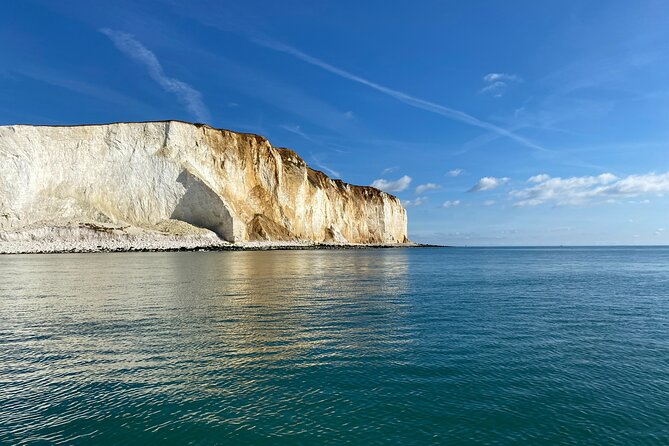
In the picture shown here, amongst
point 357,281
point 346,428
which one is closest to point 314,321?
point 346,428

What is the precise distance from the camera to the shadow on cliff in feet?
259

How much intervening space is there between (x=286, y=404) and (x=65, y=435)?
334 centimetres

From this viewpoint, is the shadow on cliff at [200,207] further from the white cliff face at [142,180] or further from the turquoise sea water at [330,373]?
the turquoise sea water at [330,373]

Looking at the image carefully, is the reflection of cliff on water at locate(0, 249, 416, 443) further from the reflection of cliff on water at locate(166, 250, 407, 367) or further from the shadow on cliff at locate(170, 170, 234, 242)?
the shadow on cliff at locate(170, 170, 234, 242)

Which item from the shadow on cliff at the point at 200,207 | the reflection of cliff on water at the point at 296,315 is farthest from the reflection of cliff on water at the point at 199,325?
the shadow on cliff at the point at 200,207

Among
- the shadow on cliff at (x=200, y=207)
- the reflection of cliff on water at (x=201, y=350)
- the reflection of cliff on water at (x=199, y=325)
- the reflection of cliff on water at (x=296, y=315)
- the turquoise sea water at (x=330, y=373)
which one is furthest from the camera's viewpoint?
the shadow on cliff at (x=200, y=207)

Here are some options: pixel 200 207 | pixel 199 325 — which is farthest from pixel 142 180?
pixel 199 325

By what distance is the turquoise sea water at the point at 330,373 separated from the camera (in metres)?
6.64

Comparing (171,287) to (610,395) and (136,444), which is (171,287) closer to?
(136,444)

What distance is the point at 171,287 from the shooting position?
24078mm

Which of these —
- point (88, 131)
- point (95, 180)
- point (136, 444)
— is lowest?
point (136, 444)

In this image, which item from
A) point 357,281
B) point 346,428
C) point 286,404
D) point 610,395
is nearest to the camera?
point 346,428

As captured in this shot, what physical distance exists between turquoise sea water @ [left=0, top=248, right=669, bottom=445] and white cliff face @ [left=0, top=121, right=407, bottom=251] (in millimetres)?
61997

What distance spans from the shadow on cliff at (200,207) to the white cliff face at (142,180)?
0.18m
